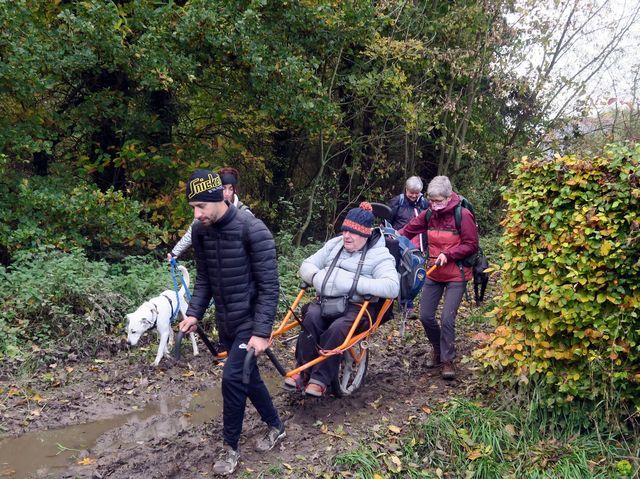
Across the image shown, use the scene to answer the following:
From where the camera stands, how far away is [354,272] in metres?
5.28

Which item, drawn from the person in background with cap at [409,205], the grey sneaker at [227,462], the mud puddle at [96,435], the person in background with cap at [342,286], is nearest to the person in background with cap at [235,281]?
the grey sneaker at [227,462]

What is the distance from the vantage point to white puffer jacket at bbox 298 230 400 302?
510 cm

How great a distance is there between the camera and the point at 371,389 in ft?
19.7

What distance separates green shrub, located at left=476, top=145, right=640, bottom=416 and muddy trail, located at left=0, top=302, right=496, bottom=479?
0.67 metres

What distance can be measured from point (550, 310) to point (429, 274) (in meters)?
1.59

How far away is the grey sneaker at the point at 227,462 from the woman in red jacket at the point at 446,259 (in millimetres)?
2607

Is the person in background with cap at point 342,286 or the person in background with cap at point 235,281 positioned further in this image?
the person in background with cap at point 342,286

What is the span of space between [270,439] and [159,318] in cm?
245

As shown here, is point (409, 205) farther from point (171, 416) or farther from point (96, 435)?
Result: point (96, 435)

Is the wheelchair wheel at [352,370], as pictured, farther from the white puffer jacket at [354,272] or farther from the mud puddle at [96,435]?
the mud puddle at [96,435]

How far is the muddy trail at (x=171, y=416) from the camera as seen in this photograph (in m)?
4.62

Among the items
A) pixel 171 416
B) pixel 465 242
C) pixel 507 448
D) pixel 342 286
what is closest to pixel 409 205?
pixel 465 242

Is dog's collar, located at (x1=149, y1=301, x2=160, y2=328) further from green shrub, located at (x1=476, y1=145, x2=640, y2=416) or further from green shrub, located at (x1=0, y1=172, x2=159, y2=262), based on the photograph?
green shrub, located at (x1=476, y1=145, x2=640, y2=416)

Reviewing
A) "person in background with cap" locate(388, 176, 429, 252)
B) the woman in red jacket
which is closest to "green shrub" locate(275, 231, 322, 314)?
"person in background with cap" locate(388, 176, 429, 252)
